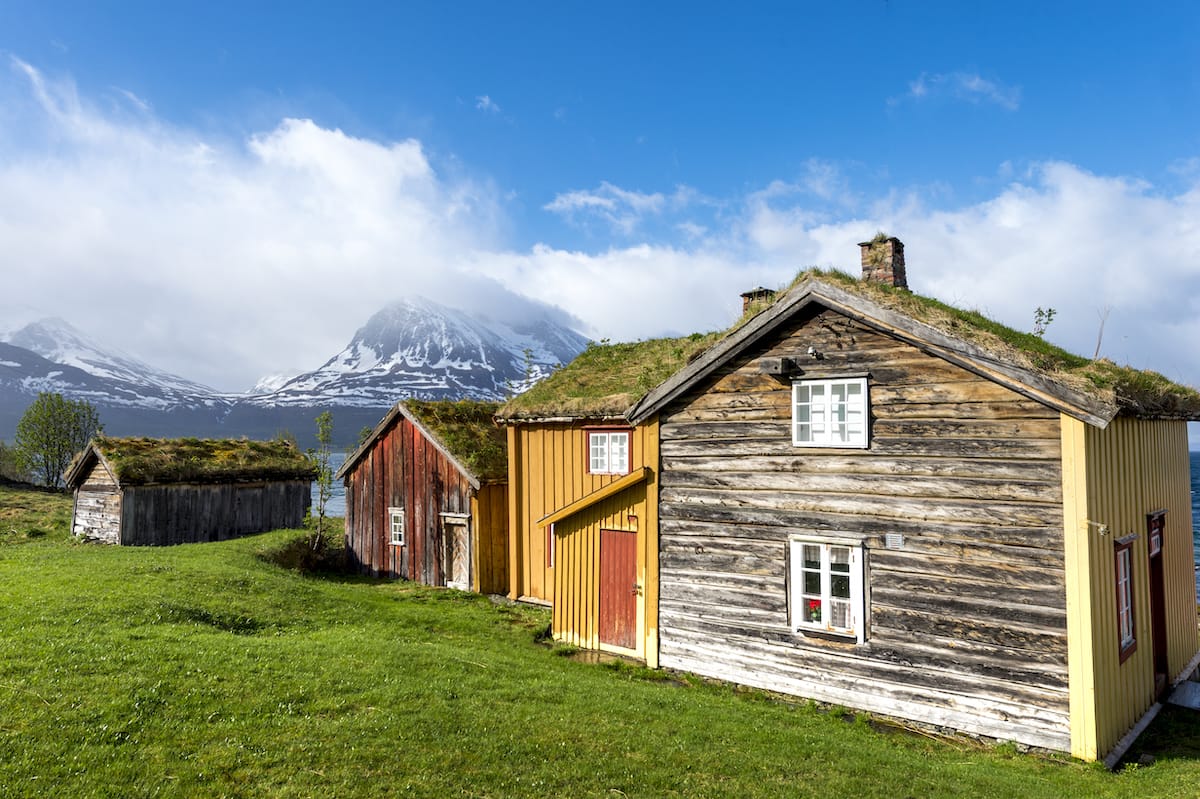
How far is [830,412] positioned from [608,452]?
798 centimetres

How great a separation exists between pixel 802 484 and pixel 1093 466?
4.54m

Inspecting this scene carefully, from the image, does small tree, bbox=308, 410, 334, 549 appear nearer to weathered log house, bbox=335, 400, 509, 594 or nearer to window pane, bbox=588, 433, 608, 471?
weathered log house, bbox=335, 400, 509, 594

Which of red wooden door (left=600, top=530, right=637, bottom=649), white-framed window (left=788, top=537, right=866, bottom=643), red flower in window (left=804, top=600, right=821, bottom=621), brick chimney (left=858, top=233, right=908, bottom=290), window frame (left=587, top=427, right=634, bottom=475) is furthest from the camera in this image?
window frame (left=587, top=427, right=634, bottom=475)

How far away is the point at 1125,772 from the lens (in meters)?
10.5

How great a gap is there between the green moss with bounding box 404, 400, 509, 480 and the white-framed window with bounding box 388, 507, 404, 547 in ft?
11.8

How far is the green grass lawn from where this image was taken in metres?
7.97

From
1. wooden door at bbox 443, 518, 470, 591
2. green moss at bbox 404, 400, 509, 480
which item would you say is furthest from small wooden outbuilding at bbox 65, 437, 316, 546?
wooden door at bbox 443, 518, 470, 591

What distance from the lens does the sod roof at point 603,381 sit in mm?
19562

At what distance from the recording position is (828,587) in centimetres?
1324

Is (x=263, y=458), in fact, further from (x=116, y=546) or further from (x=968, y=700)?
(x=968, y=700)

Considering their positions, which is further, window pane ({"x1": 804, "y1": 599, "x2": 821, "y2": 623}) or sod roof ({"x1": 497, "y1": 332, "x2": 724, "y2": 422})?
sod roof ({"x1": 497, "y1": 332, "x2": 724, "y2": 422})

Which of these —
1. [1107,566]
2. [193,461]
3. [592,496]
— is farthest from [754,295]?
[193,461]

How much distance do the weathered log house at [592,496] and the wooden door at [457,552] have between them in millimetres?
1970

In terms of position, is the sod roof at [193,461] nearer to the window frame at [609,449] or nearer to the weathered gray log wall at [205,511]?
the weathered gray log wall at [205,511]
